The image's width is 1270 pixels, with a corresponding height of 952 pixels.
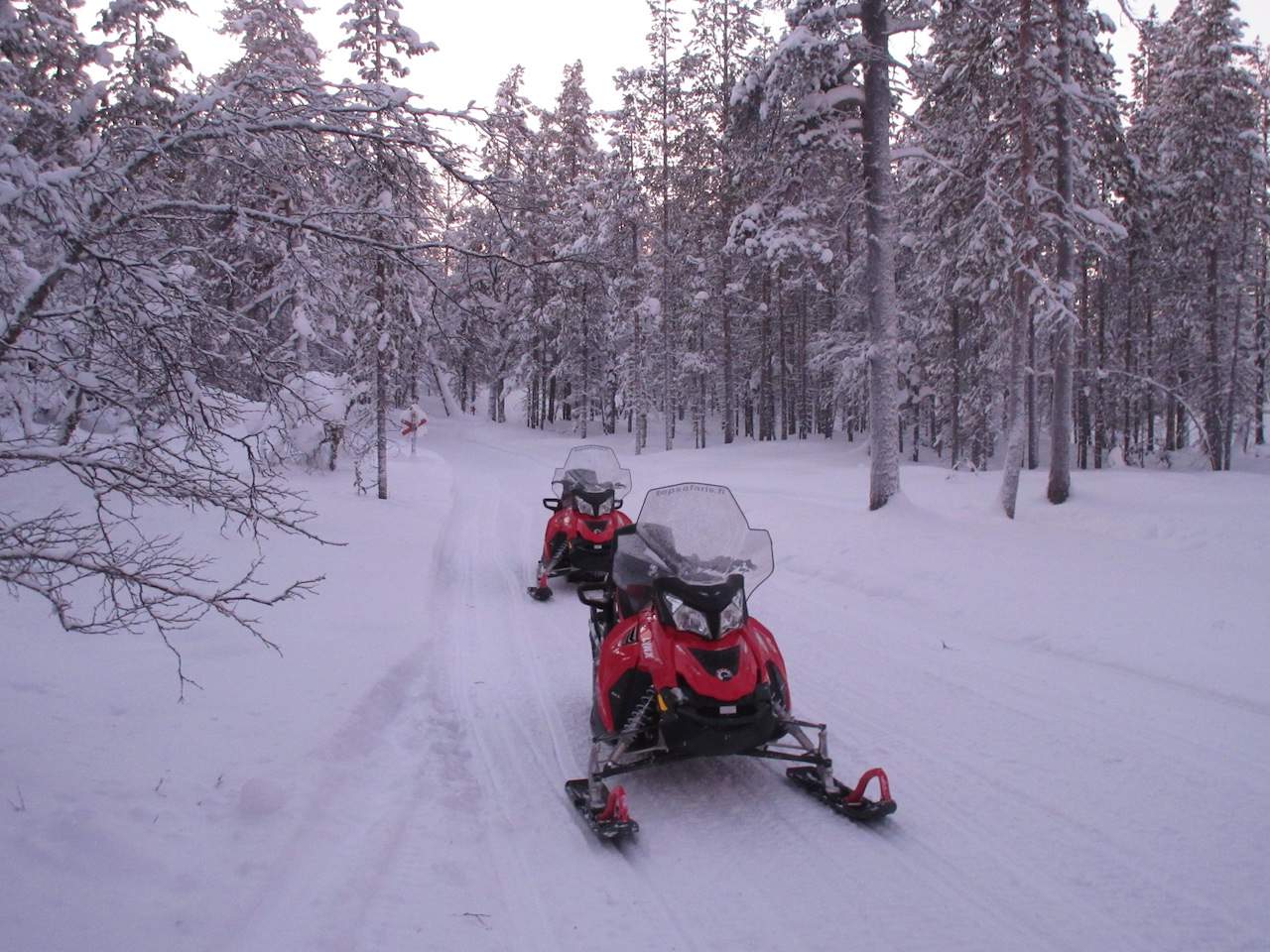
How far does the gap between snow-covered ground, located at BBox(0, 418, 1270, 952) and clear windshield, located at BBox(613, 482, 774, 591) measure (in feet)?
4.18

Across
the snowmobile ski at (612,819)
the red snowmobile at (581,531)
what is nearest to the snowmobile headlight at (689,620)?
the snowmobile ski at (612,819)

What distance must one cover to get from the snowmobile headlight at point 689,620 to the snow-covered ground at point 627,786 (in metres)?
0.99

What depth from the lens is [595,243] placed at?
2805 centimetres

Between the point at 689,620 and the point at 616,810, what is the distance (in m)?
1.13

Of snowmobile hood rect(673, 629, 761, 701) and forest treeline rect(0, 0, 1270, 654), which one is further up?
forest treeline rect(0, 0, 1270, 654)

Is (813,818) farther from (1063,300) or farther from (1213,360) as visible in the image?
(1213,360)

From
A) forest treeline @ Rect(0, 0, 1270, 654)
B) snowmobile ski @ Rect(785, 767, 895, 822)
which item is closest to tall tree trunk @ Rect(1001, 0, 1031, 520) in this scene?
forest treeline @ Rect(0, 0, 1270, 654)

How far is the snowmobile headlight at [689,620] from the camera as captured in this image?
4488mm

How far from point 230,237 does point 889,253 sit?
37.1ft

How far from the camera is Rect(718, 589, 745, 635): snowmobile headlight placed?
452 centimetres

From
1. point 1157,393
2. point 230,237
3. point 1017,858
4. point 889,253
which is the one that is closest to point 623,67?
point 889,253

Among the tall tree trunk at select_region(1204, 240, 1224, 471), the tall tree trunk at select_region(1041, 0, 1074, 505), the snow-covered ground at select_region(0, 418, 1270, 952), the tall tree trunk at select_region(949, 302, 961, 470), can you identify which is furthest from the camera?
the tall tree trunk at select_region(949, 302, 961, 470)

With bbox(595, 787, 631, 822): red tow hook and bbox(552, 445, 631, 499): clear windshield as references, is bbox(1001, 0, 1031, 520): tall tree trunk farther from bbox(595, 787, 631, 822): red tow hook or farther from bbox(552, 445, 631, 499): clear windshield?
bbox(595, 787, 631, 822): red tow hook

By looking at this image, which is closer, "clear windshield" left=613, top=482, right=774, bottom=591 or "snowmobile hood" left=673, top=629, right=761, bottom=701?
"snowmobile hood" left=673, top=629, right=761, bottom=701
